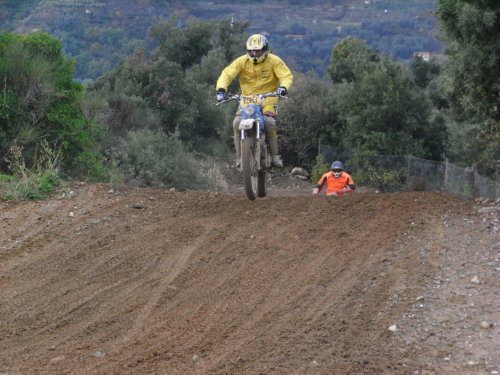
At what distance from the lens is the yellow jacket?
12.4 m

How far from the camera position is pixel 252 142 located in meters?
11.9

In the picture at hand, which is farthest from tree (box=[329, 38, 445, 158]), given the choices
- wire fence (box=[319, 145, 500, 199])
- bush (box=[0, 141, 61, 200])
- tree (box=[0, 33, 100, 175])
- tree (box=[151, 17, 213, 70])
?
bush (box=[0, 141, 61, 200])

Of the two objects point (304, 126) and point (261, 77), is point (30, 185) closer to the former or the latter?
point (261, 77)

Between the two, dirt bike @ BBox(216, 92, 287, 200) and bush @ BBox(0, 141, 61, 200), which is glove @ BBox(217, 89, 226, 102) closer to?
dirt bike @ BBox(216, 92, 287, 200)

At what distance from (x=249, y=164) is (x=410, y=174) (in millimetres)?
16183

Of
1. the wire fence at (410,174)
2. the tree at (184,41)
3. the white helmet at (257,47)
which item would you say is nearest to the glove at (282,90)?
the white helmet at (257,47)

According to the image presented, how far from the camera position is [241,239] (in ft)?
32.1

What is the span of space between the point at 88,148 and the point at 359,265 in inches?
432

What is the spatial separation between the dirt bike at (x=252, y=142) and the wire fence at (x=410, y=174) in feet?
25.0

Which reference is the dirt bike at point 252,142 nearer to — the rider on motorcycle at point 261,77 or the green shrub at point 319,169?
the rider on motorcycle at point 261,77

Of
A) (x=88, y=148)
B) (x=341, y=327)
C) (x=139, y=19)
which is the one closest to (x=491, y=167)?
(x=88, y=148)

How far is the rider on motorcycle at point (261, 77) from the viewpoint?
1227cm

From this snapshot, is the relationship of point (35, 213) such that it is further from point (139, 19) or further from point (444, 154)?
point (139, 19)

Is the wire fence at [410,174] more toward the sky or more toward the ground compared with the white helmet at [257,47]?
more toward the ground
